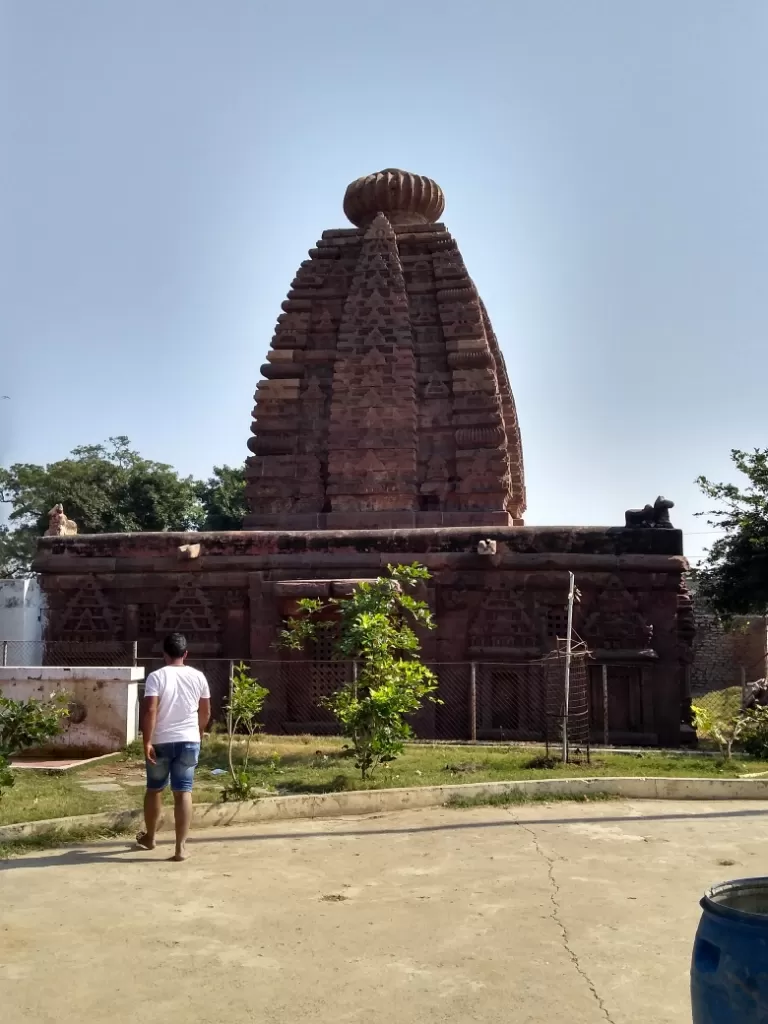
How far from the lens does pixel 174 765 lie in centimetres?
553

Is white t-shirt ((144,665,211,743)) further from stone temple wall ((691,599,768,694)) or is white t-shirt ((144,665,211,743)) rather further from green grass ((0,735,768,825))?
stone temple wall ((691,599,768,694))

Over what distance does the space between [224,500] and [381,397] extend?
23.4 m

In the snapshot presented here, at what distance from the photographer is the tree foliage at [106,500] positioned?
34.2 metres

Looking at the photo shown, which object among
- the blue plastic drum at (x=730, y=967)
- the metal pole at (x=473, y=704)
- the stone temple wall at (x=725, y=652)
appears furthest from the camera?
the stone temple wall at (x=725, y=652)

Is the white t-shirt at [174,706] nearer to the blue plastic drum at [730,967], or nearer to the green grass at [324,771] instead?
the green grass at [324,771]

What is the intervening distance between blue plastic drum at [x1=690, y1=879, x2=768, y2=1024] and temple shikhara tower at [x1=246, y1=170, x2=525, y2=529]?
12.5 meters

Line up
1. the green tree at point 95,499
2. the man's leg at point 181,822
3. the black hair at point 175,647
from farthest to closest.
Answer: the green tree at point 95,499 < the black hair at point 175,647 < the man's leg at point 181,822

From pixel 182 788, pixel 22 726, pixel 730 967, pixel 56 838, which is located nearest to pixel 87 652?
pixel 22 726

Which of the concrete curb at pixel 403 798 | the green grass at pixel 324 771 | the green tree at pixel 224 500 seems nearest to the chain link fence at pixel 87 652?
the green grass at pixel 324 771

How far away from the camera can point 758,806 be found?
24.6ft

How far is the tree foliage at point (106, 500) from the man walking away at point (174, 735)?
2749 centimetres

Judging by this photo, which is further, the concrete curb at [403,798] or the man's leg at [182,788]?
the concrete curb at [403,798]

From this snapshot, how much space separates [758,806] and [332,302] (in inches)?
472

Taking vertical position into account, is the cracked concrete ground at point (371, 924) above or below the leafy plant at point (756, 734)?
below
